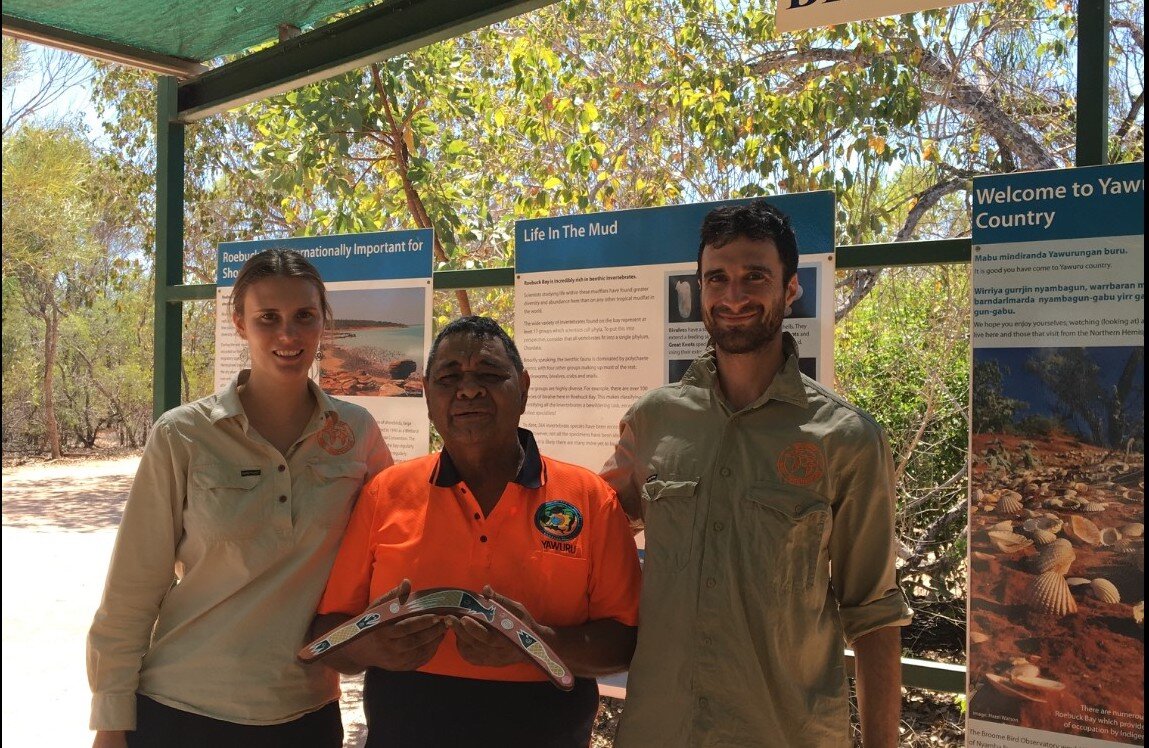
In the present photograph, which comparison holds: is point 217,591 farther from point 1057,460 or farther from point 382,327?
point 1057,460

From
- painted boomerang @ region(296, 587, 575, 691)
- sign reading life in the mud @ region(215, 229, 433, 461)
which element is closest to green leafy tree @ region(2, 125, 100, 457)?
sign reading life in the mud @ region(215, 229, 433, 461)

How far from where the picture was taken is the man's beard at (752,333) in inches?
89.4

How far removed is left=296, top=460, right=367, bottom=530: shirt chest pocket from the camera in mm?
2539

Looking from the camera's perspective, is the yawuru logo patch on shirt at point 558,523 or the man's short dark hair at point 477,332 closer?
the yawuru logo patch on shirt at point 558,523

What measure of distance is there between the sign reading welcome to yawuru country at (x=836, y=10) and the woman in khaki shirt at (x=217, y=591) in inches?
73.6

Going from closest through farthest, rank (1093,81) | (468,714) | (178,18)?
(468,714) < (1093,81) < (178,18)

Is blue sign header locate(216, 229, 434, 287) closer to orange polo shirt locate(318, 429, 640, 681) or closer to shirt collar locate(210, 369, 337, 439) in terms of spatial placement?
shirt collar locate(210, 369, 337, 439)

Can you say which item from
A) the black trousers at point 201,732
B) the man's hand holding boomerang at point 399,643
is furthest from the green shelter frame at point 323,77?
the black trousers at point 201,732

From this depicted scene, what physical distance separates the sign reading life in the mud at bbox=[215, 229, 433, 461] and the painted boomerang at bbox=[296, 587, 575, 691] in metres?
1.72

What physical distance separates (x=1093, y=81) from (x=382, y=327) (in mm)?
2573

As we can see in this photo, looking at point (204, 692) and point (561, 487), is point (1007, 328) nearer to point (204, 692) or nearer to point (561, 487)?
point (561, 487)

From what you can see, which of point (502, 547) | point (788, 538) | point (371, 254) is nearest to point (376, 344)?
point (371, 254)

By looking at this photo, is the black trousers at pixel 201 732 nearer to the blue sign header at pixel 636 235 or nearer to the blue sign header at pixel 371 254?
the blue sign header at pixel 636 235

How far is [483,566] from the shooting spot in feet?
7.27
